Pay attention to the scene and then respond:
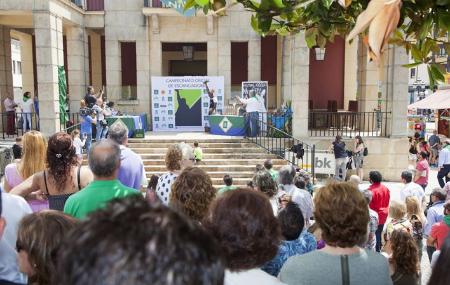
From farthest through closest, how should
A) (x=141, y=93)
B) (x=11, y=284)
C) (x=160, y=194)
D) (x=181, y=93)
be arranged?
(x=141, y=93)
(x=181, y=93)
(x=160, y=194)
(x=11, y=284)

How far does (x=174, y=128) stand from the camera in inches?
727

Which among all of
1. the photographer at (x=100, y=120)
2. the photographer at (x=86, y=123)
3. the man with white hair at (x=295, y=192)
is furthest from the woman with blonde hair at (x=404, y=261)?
the photographer at (x=100, y=120)

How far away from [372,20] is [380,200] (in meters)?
6.31

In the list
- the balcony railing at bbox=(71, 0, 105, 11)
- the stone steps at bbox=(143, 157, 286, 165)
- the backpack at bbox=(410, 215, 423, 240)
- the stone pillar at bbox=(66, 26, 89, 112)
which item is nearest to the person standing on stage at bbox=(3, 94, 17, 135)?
the stone pillar at bbox=(66, 26, 89, 112)

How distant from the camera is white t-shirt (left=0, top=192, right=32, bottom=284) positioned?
9.25 feet

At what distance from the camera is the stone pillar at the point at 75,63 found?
18000 millimetres

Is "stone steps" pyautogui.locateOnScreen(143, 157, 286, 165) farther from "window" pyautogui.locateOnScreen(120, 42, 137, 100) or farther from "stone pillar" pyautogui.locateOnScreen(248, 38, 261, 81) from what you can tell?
"window" pyautogui.locateOnScreen(120, 42, 137, 100)

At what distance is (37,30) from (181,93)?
5.81m

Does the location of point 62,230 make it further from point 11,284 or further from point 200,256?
→ point 200,256

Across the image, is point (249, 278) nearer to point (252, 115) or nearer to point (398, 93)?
point (252, 115)

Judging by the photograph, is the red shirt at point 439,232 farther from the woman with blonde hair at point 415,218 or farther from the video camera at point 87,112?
the video camera at point 87,112

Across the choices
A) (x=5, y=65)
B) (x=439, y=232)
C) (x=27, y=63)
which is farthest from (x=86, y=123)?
(x=439, y=232)

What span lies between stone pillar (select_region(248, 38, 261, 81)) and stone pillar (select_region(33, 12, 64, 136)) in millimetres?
7890

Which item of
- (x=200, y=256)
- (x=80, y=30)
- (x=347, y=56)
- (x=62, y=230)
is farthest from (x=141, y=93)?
(x=200, y=256)
